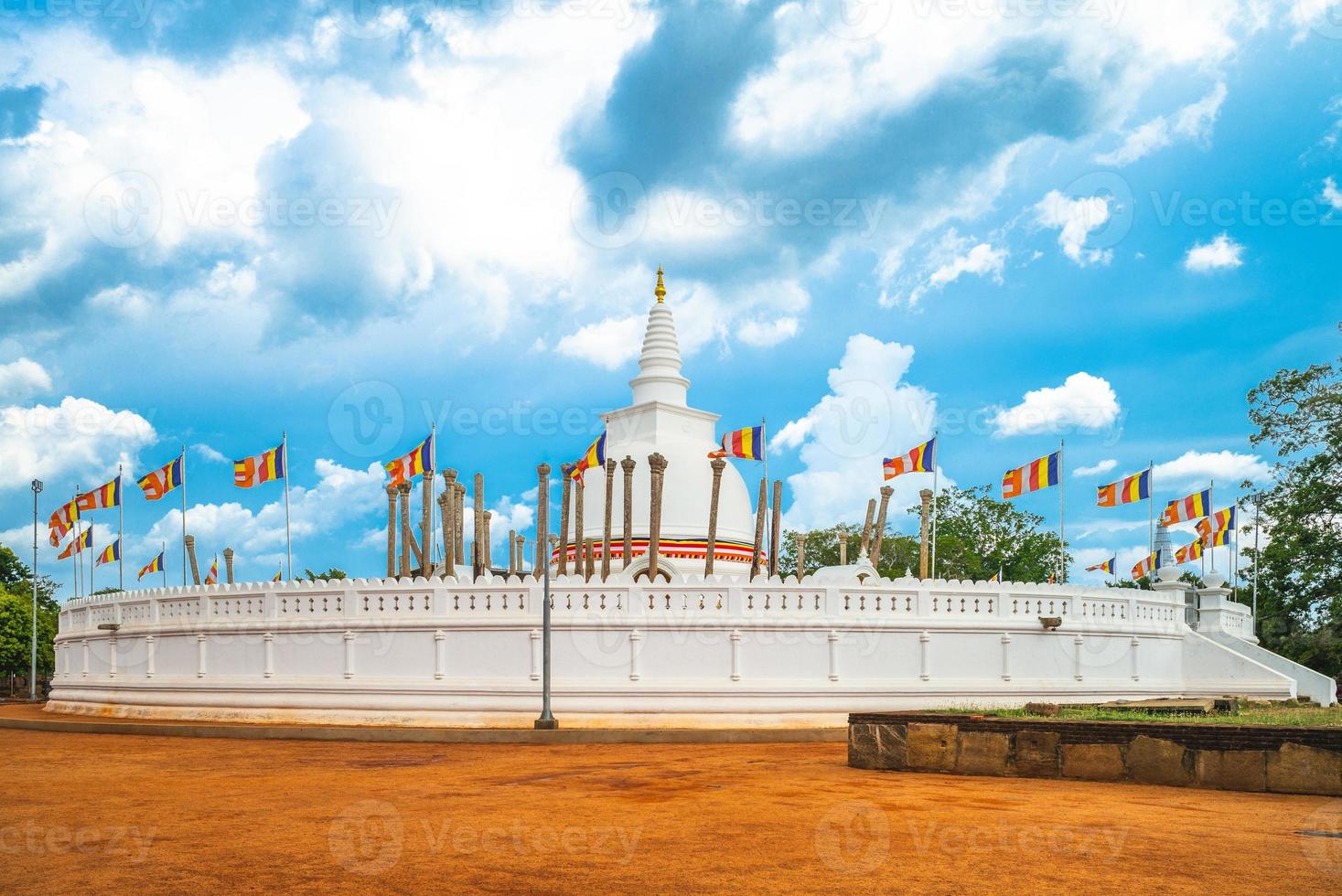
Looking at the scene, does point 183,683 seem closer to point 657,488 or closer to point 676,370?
point 657,488

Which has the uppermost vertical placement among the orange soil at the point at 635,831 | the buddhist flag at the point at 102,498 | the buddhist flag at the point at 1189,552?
the buddhist flag at the point at 102,498

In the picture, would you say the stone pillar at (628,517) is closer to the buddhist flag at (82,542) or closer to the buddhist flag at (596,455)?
the buddhist flag at (596,455)

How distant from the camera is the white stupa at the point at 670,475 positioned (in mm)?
37281

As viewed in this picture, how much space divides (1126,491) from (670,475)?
14.6 metres

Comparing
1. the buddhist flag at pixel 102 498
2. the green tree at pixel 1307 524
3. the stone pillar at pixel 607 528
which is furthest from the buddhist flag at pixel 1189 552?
the buddhist flag at pixel 102 498

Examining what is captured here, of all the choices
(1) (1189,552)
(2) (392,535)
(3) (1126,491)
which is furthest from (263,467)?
(1) (1189,552)

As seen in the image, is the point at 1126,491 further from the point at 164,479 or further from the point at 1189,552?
the point at 164,479

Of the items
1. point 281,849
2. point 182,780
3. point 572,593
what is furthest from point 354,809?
point 572,593

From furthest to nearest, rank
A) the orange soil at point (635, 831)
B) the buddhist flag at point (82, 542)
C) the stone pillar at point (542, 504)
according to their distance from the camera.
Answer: the buddhist flag at point (82, 542) < the stone pillar at point (542, 504) < the orange soil at point (635, 831)

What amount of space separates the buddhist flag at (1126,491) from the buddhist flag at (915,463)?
5.67m

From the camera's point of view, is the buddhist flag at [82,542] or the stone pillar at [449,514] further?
the buddhist flag at [82,542]

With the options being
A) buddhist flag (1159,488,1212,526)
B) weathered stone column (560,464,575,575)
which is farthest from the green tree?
weathered stone column (560,464,575,575)

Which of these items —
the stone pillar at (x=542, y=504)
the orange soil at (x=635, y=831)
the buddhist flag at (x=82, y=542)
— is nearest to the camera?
the orange soil at (x=635, y=831)

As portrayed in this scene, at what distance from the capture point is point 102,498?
1409 inches
